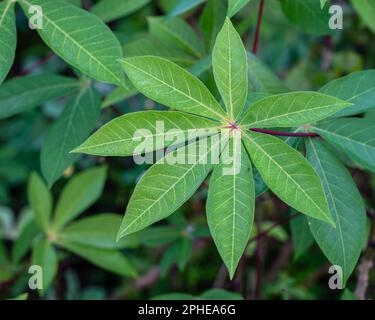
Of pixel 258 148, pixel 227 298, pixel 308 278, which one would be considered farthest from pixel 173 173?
pixel 308 278

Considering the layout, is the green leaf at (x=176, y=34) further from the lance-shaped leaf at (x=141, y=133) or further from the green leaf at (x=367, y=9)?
the lance-shaped leaf at (x=141, y=133)

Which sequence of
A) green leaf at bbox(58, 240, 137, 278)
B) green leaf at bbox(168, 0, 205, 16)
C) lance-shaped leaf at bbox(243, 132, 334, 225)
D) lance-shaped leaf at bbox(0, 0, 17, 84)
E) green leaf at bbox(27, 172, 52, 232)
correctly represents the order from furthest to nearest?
1. green leaf at bbox(27, 172, 52, 232)
2. green leaf at bbox(58, 240, 137, 278)
3. green leaf at bbox(168, 0, 205, 16)
4. lance-shaped leaf at bbox(0, 0, 17, 84)
5. lance-shaped leaf at bbox(243, 132, 334, 225)

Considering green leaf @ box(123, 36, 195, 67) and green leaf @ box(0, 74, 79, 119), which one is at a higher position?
green leaf @ box(123, 36, 195, 67)

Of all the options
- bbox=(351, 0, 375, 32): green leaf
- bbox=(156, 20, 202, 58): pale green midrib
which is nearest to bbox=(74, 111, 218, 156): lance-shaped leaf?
bbox=(156, 20, 202, 58): pale green midrib

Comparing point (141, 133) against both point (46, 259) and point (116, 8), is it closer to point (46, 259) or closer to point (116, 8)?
point (116, 8)

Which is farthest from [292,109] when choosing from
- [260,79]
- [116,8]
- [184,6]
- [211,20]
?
[116,8]

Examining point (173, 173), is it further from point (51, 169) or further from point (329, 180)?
point (51, 169)

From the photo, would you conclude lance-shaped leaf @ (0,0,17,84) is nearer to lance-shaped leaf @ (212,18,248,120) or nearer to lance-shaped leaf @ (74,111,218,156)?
lance-shaped leaf @ (74,111,218,156)

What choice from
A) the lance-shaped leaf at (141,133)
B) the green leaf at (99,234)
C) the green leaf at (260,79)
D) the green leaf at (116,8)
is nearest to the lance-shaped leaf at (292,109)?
the lance-shaped leaf at (141,133)
